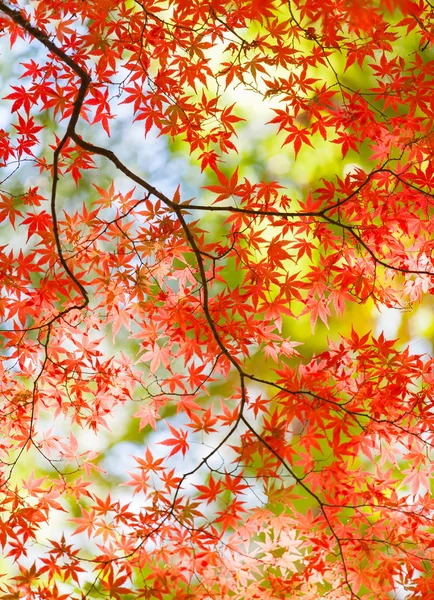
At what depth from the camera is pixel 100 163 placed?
11.6 feet

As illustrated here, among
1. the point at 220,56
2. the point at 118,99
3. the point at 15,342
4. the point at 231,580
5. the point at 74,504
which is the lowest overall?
the point at 231,580

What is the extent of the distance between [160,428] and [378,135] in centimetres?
187

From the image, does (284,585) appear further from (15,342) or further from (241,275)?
(241,275)

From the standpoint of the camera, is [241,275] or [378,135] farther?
[241,275]

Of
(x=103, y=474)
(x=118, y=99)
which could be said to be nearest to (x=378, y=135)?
(x=118, y=99)

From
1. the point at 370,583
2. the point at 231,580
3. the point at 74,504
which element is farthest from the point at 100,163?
the point at 370,583

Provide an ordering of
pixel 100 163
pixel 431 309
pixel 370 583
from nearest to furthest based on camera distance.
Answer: pixel 370 583 < pixel 431 309 < pixel 100 163

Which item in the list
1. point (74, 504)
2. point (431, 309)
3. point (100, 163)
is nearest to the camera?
point (74, 504)

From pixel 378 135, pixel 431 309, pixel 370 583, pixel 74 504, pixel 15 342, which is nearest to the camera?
pixel 370 583

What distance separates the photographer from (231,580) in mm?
2229

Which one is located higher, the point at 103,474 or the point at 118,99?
the point at 118,99

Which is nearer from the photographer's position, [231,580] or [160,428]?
[231,580]

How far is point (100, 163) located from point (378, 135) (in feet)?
5.71

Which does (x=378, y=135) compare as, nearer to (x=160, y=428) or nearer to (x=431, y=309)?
(x=431, y=309)
